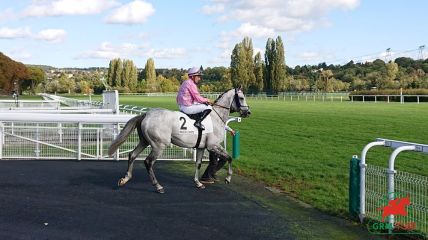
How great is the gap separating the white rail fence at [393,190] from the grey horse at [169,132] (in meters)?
2.94

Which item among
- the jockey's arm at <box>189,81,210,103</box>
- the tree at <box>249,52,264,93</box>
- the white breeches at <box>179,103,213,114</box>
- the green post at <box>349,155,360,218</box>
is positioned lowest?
the green post at <box>349,155,360,218</box>

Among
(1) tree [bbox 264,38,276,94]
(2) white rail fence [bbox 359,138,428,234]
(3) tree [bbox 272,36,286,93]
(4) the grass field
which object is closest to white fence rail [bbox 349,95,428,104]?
(4) the grass field

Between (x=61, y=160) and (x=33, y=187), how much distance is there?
3.54 metres

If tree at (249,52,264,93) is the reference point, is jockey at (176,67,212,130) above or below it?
below

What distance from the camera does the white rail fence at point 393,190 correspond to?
5574 mm

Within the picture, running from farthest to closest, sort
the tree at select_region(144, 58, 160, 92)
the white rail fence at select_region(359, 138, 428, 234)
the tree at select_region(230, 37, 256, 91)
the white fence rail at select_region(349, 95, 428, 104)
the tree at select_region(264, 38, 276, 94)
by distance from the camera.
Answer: the tree at select_region(144, 58, 160, 92) < the tree at select_region(230, 37, 256, 91) < the tree at select_region(264, 38, 276, 94) < the white fence rail at select_region(349, 95, 428, 104) < the white rail fence at select_region(359, 138, 428, 234)

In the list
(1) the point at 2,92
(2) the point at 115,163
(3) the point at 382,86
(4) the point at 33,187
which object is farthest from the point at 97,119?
(1) the point at 2,92

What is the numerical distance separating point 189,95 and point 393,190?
3.87 m

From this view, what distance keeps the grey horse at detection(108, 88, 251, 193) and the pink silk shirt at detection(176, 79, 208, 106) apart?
26cm

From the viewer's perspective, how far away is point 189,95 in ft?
27.9

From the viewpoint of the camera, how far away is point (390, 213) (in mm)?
5742

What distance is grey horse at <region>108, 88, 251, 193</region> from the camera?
820 cm

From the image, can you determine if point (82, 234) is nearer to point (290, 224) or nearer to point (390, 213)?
point (290, 224)

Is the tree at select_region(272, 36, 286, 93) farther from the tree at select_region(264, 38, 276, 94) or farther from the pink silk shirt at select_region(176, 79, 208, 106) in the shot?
the pink silk shirt at select_region(176, 79, 208, 106)
